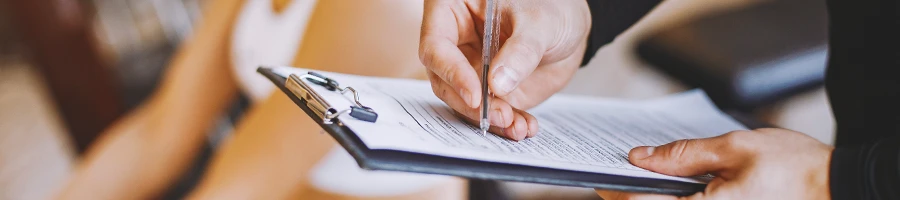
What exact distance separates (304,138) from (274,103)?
0.18 feet

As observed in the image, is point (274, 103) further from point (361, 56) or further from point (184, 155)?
point (184, 155)

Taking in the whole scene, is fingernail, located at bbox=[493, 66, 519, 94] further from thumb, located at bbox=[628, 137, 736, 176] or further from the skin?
thumb, located at bbox=[628, 137, 736, 176]

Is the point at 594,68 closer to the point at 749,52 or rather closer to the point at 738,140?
the point at 749,52

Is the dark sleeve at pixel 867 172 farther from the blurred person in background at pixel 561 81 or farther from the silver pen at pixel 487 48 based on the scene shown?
the silver pen at pixel 487 48

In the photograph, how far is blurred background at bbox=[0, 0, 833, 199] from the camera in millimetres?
1087

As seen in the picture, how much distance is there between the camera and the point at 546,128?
1.74 feet

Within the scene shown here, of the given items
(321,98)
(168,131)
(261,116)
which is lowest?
(168,131)

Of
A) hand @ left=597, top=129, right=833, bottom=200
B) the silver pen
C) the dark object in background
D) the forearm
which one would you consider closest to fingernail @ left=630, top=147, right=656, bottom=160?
hand @ left=597, top=129, right=833, bottom=200

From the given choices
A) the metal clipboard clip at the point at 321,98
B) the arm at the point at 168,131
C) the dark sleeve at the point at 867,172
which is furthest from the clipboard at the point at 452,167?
the arm at the point at 168,131

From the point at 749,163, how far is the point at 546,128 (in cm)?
14

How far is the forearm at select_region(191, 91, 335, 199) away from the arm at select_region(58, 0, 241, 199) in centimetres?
26

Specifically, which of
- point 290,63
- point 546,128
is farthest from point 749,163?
point 290,63

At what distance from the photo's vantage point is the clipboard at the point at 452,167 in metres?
0.38

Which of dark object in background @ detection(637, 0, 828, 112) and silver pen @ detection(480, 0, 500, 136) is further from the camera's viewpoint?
dark object in background @ detection(637, 0, 828, 112)
